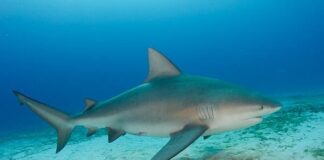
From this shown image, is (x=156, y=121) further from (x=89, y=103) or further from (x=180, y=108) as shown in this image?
(x=89, y=103)

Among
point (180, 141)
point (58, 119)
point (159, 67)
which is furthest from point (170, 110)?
point (58, 119)

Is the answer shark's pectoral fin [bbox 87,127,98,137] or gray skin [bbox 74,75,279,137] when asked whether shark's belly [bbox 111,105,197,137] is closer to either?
gray skin [bbox 74,75,279,137]

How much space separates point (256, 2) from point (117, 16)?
6493cm

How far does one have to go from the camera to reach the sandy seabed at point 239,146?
608cm

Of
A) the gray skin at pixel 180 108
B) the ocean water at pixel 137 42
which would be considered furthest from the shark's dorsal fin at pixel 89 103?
the ocean water at pixel 137 42

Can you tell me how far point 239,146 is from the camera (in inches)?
268

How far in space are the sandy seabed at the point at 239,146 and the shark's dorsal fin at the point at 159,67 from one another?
1877mm

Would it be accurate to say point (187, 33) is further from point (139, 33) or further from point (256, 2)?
point (256, 2)

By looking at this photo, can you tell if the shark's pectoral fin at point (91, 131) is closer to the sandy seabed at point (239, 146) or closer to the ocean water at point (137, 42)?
the sandy seabed at point (239, 146)

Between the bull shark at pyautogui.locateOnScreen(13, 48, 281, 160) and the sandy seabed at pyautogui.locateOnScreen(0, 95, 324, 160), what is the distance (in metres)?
1.71

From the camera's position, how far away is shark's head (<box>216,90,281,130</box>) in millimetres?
4293

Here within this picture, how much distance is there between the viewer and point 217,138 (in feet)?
26.1

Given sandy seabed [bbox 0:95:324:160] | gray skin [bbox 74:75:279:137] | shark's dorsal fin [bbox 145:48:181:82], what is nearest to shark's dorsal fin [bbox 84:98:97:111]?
gray skin [bbox 74:75:279:137]

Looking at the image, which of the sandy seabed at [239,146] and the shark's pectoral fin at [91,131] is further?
the sandy seabed at [239,146]
